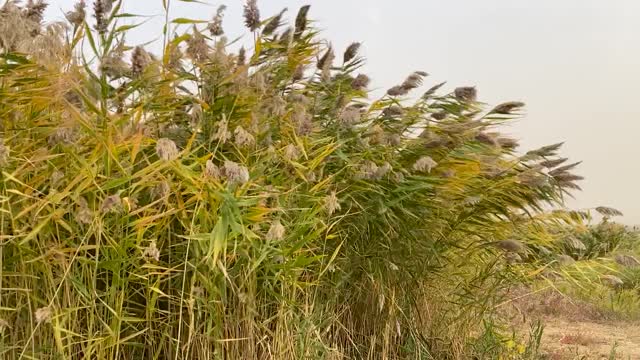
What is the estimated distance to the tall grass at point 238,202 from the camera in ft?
7.57

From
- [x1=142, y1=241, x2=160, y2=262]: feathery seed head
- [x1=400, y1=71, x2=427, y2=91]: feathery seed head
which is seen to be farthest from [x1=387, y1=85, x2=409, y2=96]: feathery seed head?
[x1=142, y1=241, x2=160, y2=262]: feathery seed head

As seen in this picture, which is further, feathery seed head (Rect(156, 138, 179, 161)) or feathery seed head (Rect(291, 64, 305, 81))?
feathery seed head (Rect(291, 64, 305, 81))

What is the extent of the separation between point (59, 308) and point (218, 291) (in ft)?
1.71

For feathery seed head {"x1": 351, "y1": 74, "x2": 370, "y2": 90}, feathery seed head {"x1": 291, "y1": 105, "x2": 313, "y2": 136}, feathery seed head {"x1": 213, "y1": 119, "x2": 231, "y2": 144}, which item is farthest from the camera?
feathery seed head {"x1": 351, "y1": 74, "x2": 370, "y2": 90}

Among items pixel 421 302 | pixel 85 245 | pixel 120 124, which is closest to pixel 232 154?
pixel 120 124

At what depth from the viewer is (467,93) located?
356cm

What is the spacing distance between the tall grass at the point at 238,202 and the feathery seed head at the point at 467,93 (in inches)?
0.5

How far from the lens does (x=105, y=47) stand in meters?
2.42

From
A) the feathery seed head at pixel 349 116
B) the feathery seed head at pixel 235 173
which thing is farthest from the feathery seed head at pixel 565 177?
the feathery seed head at pixel 235 173

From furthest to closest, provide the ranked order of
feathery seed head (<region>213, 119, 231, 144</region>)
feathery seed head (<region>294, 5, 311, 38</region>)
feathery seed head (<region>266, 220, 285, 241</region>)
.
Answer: feathery seed head (<region>294, 5, 311, 38</region>), feathery seed head (<region>213, 119, 231, 144</region>), feathery seed head (<region>266, 220, 285, 241</region>)

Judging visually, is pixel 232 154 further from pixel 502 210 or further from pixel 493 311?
pixel 493 311

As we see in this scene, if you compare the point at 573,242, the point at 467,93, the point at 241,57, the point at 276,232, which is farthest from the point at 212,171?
the point at 573,242

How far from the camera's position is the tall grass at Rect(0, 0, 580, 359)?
2.31 m

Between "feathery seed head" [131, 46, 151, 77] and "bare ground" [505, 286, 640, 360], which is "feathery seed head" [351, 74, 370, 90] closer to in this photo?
"feathery seed head" [131, 46, 151, 77]
